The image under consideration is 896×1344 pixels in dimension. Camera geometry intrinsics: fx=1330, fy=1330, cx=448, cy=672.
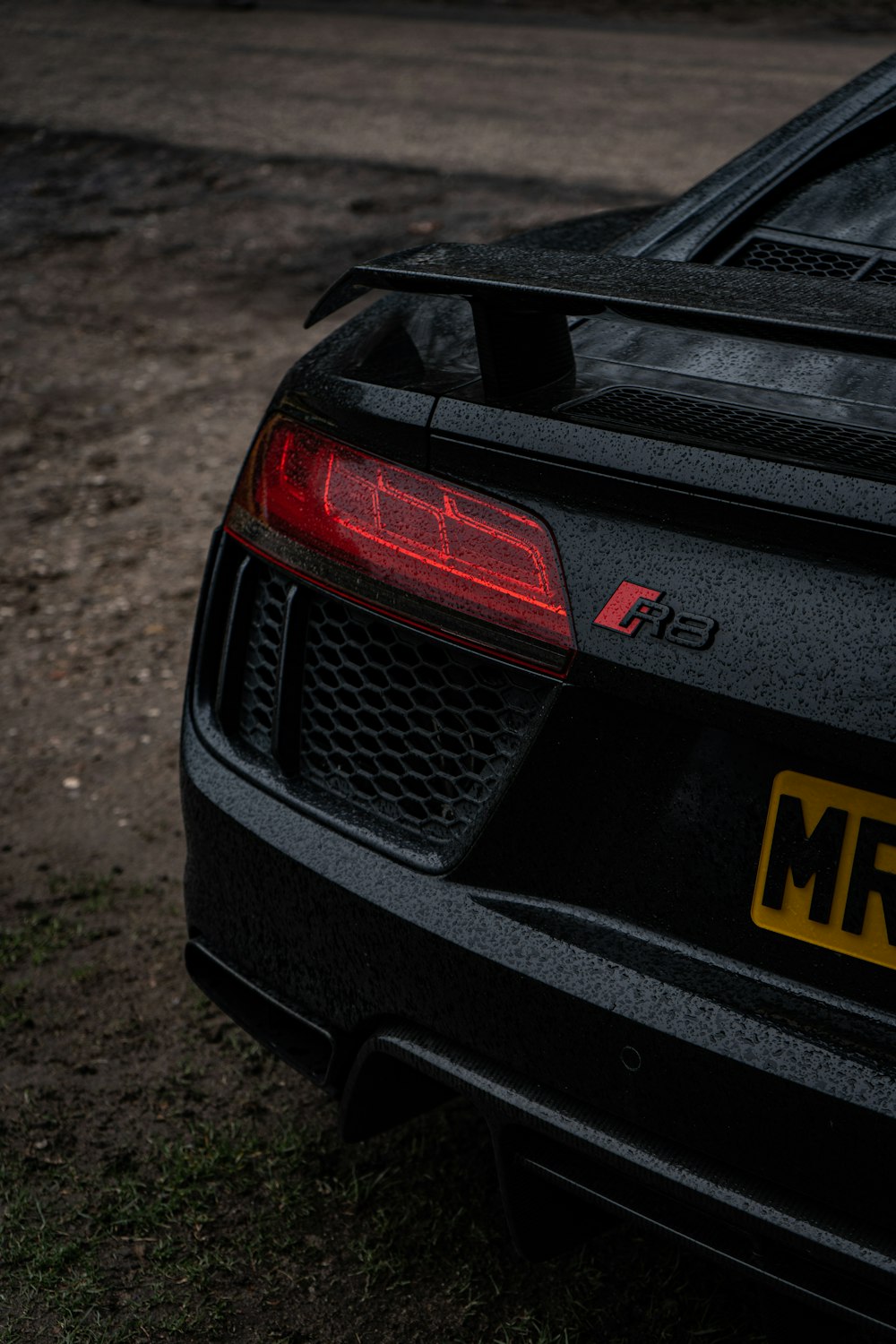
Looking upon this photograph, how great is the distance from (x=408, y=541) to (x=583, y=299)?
0.38 metres

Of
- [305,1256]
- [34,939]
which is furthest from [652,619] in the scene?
[34,939]

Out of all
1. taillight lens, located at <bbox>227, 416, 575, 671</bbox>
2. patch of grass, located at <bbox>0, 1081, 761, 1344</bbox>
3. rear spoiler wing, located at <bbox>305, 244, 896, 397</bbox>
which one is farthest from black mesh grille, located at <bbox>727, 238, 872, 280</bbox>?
patch of grass, located at <bbox>0, 1081, 761, 1344</bbox>

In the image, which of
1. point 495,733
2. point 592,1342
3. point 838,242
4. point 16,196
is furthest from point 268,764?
point 16,196

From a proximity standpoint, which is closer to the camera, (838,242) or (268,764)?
(268,764)

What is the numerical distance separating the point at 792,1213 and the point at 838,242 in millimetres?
1437

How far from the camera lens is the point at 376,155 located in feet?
29.6

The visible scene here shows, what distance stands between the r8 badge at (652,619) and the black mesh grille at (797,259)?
2.69 ft

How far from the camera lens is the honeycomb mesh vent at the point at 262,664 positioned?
1.87 metres

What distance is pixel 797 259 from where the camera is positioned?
6.79 ft

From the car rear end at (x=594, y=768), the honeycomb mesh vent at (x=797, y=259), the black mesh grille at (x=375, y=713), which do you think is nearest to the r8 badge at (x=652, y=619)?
the car rear end at (x=594, y=768)

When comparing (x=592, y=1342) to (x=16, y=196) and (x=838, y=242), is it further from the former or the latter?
(x=16, y=196)

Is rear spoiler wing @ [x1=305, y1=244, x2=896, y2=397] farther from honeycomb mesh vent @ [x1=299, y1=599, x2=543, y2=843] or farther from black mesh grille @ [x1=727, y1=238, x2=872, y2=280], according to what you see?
black mesh grille @ [x1=727, y1=238, x2=872, y2=280]

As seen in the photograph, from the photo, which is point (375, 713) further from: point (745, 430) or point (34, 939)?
point (34, 939)

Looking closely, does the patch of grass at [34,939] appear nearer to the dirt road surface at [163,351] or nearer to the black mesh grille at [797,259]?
the dirt road surface at [163,351]
